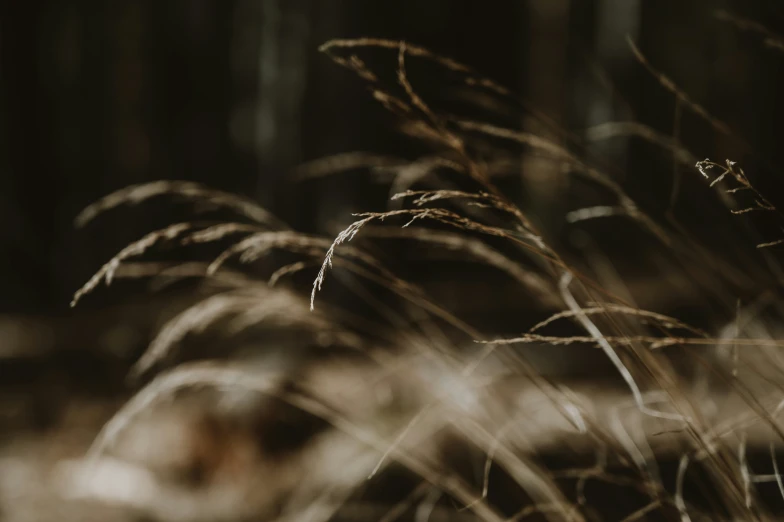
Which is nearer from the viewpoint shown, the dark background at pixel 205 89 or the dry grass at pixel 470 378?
the dry grass at pixel 470 378

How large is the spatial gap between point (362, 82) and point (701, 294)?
6.85ft

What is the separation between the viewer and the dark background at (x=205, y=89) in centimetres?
356

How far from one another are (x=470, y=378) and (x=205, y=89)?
3079 mm

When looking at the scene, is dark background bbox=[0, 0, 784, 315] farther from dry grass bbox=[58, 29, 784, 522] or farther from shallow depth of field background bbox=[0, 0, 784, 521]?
dry grass bbox=[58, 29, 784, 522]

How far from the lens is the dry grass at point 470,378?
2.32ft

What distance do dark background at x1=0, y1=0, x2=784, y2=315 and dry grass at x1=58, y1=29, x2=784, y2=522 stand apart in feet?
1.64

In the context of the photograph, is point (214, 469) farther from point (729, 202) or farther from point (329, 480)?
point (729, 202)

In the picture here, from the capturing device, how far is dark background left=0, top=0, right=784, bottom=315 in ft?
11.7

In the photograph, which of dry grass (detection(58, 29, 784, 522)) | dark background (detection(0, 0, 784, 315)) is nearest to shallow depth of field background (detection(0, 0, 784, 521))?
dark background (detection(0, 0, 784, 315))

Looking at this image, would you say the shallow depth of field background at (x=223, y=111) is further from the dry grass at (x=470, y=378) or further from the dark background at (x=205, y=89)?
the dry grass at (x=470, y=378)

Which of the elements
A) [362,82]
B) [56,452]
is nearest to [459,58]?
[362,82]

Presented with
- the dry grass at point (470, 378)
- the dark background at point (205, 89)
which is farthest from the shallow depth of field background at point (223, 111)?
the dry grass at point (470, 378)

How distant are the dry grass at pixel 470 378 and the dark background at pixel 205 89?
500 millimetres

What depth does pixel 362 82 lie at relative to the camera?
284 cm
